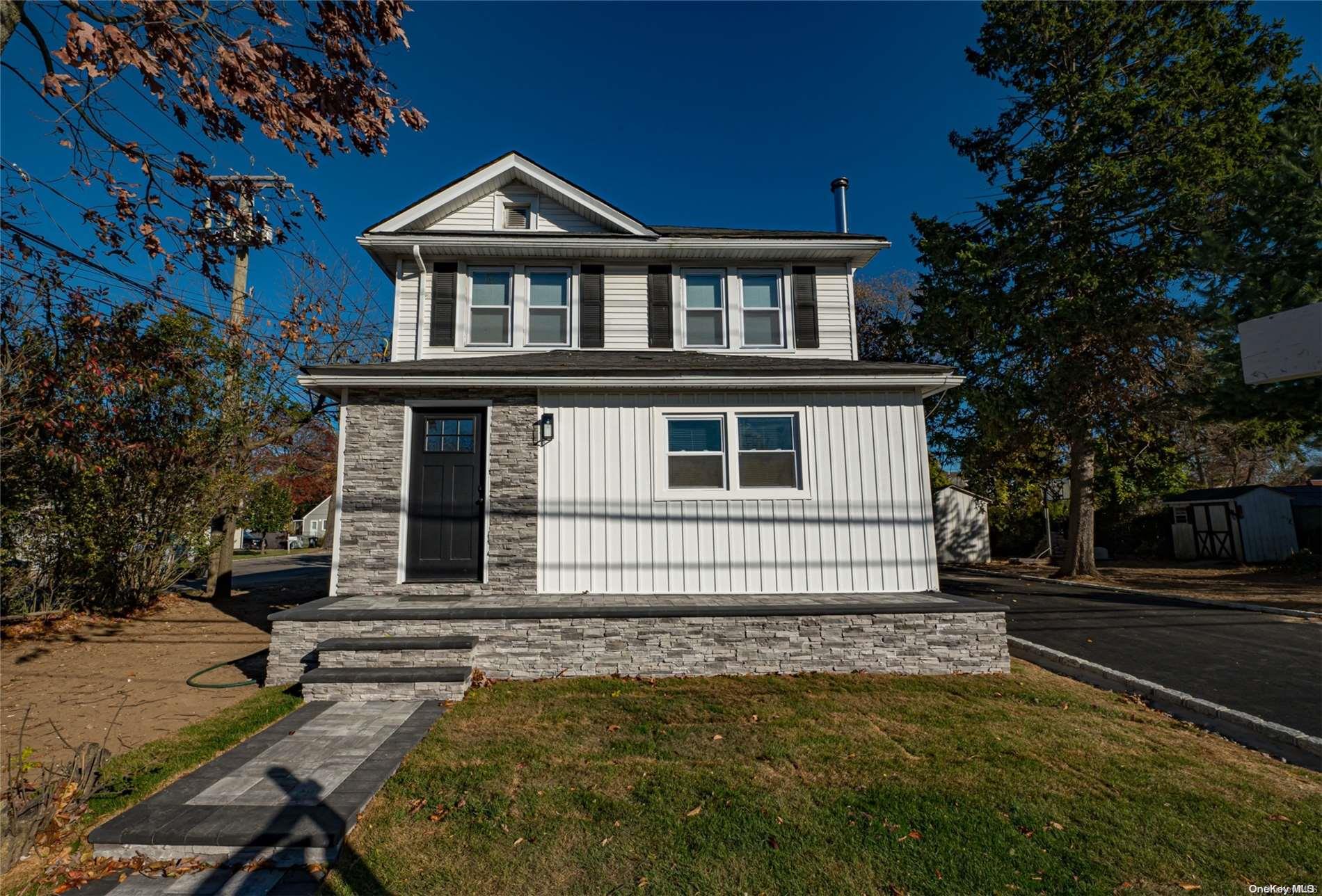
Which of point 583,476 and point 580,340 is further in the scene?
point 580,340

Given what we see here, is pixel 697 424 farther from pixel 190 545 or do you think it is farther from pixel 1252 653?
pixel 190 545

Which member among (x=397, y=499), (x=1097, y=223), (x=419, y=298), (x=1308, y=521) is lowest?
(x=1308, y=521)

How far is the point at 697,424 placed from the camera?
795 cm

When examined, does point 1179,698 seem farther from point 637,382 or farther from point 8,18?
point 8,18

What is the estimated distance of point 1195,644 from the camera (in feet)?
26.6

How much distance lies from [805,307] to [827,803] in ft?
24.9

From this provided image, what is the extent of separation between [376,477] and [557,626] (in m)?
3.22

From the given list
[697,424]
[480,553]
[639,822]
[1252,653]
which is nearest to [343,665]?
[480,553]

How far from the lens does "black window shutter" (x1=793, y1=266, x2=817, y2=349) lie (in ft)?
31.0

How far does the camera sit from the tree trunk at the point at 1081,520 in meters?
16.1

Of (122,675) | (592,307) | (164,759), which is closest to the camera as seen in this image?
(164,759)

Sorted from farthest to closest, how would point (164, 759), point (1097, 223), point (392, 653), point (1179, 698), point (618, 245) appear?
point (1097, 223), point (618, 245), point (392, 653), point (1179, 698), point (164, 759)

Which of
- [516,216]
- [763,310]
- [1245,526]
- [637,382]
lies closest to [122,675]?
[637,382]

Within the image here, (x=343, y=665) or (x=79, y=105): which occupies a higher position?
(x=79, y=105)
